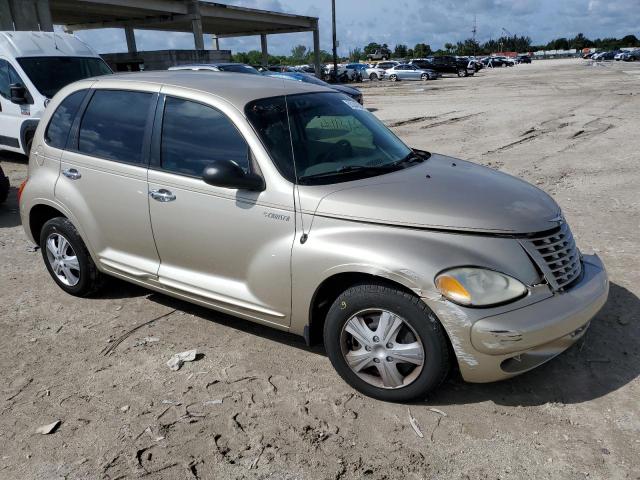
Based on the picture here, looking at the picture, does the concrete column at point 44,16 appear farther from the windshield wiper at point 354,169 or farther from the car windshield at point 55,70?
the windshield wiper at point 354,169

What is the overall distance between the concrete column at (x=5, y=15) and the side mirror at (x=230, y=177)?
88.5 ft

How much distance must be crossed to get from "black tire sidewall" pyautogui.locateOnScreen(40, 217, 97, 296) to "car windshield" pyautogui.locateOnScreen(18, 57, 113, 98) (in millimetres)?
6642

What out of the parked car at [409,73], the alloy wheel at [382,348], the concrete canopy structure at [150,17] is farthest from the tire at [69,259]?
the parked car at [409,73]

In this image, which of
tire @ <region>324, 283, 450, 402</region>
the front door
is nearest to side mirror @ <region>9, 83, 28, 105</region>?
the front door

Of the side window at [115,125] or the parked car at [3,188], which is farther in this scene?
the parked car at [3,188]

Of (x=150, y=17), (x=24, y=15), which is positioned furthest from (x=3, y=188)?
(x=150, y=17)

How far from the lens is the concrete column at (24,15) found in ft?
84.4

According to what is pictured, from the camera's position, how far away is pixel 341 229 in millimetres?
3227

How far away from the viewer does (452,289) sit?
2920 mm

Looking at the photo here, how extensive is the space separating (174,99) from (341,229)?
5.39 ft

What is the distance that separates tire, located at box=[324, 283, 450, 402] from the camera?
9.91 ft

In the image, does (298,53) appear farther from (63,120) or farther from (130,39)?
(63,120)

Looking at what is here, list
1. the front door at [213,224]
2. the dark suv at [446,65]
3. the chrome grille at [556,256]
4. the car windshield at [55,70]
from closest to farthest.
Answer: the chrome grille at [556,256], the front door at [213,224], the car windshield at [55,70], the dark suv at [446,65]

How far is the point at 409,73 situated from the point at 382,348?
42.6 meters
